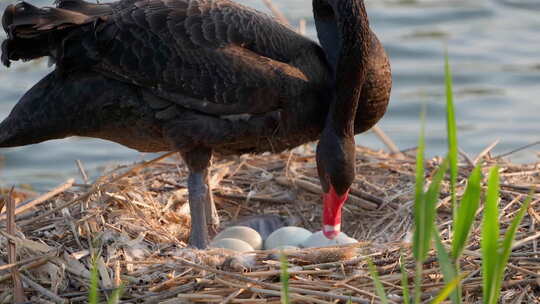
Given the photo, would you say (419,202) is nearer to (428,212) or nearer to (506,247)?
(428,212)

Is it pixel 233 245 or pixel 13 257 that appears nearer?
pixel 13 257

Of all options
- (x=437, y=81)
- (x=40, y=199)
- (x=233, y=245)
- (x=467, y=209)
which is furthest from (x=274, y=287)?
(x=437, y=81)

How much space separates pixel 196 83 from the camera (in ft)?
12.8

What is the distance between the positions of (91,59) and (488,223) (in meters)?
2.07

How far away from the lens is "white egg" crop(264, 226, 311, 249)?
4078 mm

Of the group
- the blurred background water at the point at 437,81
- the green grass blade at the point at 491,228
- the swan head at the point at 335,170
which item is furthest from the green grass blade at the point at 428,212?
the blurred background water at the point at 437,81

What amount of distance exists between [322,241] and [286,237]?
188 millimetres

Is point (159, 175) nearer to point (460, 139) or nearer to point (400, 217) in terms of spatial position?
point (400, 217)

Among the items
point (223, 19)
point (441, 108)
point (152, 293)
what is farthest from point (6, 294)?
point (441, 108)

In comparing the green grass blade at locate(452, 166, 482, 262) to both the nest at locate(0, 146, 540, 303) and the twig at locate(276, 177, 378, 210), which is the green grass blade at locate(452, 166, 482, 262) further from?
the twig at locate(276, 177, 378, 210)

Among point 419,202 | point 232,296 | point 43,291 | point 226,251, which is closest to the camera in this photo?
point 419,202

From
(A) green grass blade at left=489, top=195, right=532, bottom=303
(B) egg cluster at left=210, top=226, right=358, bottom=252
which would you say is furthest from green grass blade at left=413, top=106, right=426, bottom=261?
(B) egg cluster at left=210, top=226, right=358, bottom=252

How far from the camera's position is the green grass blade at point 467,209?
2.36 m

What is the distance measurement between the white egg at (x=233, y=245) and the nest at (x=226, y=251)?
0.15 m
